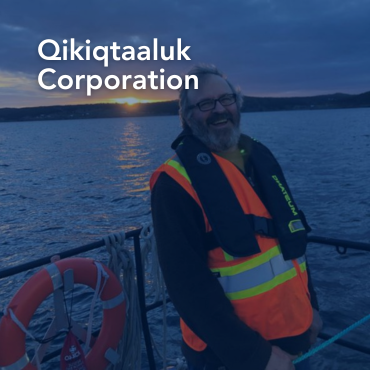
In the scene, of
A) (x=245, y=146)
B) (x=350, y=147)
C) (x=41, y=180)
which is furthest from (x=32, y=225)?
(x=350, y=147)

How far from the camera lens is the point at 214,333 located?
1.68 m

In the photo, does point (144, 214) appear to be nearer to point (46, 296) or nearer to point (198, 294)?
point (46, 296)

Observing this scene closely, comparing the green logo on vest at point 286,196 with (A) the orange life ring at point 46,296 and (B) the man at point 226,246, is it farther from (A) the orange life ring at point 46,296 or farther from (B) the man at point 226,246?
(A) the orange life ring at point 46,296

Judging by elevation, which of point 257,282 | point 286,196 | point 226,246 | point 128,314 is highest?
point 286,196

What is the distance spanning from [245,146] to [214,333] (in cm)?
103

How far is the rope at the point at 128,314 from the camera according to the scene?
114 inches

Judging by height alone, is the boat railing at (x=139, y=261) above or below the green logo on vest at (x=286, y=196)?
below

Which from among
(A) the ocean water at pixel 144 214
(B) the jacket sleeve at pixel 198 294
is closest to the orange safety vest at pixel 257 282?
(B) the jacket sleeve at pixel 198 294

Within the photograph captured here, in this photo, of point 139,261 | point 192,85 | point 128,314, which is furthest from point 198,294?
point 128,314

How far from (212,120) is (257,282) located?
31.8 inches

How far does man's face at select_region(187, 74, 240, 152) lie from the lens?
80.5 inches

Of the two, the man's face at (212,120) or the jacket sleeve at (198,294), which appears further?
the man's face at (212,120)

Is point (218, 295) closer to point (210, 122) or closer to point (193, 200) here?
point (193, 200)

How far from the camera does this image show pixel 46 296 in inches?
98.7
